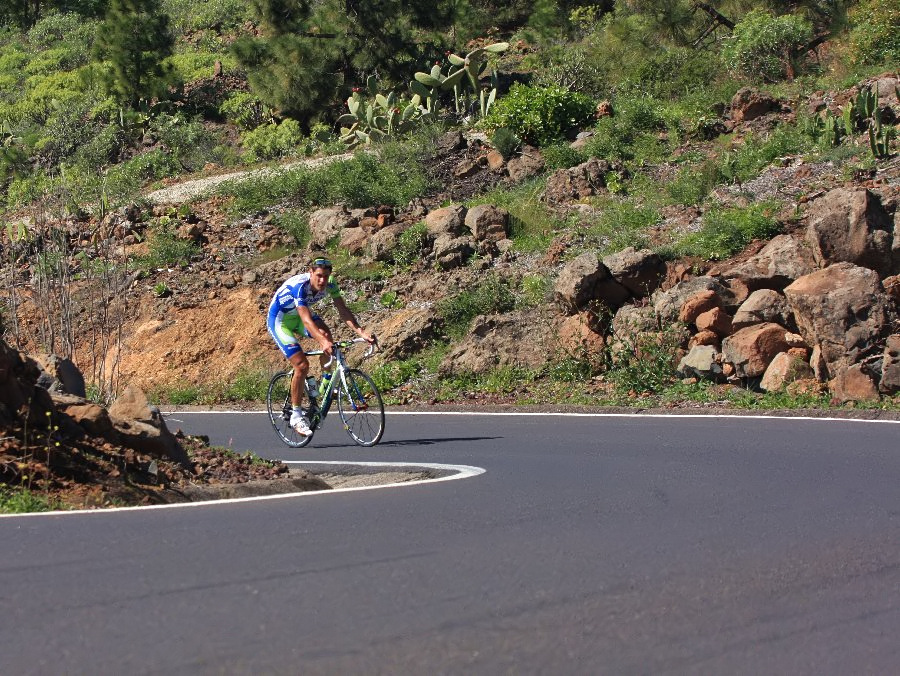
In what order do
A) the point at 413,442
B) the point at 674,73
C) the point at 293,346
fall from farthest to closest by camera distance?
the point at 674,73
the point at 413,442
the point at 293,346

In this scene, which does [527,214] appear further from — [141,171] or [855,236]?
[141,171]

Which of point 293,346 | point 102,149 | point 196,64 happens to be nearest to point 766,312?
point 293,346

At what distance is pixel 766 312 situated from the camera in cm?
1678

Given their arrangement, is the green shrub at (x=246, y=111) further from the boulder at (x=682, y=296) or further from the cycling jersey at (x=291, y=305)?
the cycling jersey at (x=291, y=305)

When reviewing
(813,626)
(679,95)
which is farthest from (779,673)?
(679,95)

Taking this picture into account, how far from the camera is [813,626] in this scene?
17.1 feet

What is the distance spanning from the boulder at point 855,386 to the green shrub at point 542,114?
15162mm

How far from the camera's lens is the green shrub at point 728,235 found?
1959 centimetres

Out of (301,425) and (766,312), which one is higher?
(766,312)

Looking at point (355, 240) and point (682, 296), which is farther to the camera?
point (355, 240)

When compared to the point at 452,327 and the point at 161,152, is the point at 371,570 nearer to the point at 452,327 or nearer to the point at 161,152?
the point at 452,327

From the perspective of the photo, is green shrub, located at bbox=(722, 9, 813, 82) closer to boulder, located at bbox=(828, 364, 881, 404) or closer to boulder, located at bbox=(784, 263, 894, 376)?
boulder, located at bbox=(784, 263, 894, 376)

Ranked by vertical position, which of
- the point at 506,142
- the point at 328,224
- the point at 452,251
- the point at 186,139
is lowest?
the point at 452,251

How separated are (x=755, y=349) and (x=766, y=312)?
85 centimetres
